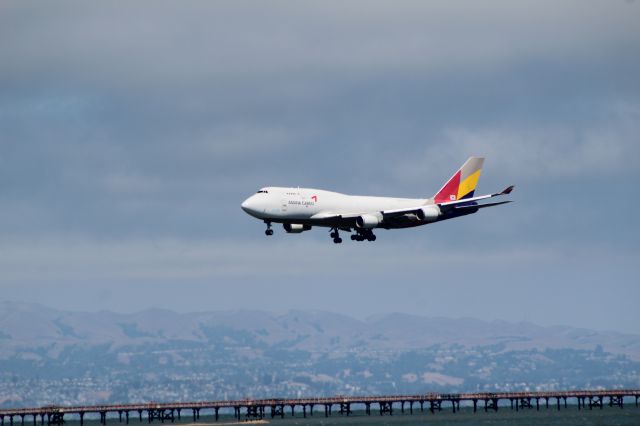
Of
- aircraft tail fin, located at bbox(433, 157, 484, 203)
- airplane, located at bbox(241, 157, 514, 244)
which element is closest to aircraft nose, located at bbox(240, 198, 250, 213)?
airplane, located at bbox(241, 157, 514, 244)

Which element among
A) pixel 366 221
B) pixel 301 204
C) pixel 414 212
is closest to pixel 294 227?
pixel 301 204

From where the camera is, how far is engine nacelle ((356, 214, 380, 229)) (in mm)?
148125

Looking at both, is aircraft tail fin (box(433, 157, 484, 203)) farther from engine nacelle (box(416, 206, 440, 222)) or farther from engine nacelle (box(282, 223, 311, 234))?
engine nacelle (box(282, 223, 311, 234))

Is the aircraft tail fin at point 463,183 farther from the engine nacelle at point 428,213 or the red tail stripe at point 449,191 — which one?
the engine nacelle at point 428,213

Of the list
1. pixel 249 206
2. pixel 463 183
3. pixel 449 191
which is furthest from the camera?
pixel 463 183

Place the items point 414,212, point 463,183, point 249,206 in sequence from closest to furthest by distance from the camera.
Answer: point 249,206, point 414,212, point 463,183

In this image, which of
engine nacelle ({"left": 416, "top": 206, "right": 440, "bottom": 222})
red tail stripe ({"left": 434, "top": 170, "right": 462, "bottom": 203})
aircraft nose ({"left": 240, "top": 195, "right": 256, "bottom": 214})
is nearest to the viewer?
aircraft nose ({"left": 240, "top": 195, "right": 256, "bottom": 214})

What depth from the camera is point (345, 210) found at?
14862 centimetres

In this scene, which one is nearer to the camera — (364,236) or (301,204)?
(301,204)

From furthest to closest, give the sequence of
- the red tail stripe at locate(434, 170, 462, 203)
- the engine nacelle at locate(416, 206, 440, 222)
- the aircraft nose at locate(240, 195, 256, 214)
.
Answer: the red tail stripe at locate(434, 170, 462, 203) < the engine nacelle at locate(416, 206, 440, 222) < the aircraft nose at locate(240, 195, 256, 214)

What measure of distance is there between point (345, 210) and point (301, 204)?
7088 millimetres

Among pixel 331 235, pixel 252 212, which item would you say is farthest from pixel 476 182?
pixel 252 212

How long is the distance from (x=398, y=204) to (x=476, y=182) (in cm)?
2000

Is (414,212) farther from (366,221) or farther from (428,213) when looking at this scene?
(366,221)
